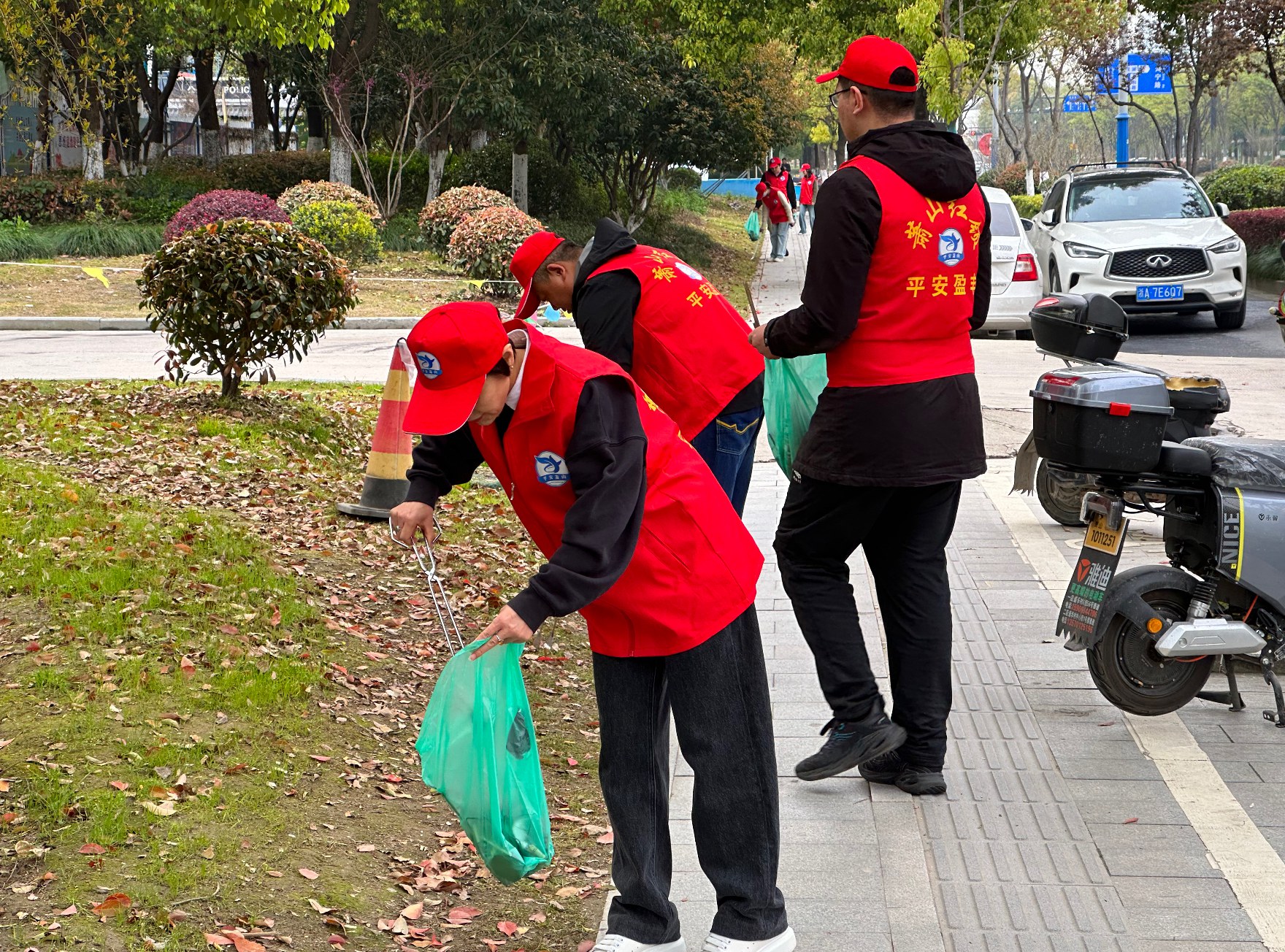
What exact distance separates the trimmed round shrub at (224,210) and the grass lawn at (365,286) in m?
1.18

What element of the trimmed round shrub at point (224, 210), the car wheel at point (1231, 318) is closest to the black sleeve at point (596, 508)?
the car wheel at point (1231, 318)

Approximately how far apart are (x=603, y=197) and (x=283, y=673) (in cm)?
2841

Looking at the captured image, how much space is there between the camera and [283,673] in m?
4.92

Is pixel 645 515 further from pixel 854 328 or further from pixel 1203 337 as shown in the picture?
pixel 1203 337

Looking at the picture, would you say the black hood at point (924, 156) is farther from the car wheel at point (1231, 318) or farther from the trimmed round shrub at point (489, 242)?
the trimmed round shrub at point (489, 242)

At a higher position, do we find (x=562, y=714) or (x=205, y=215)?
(x=205, y=215)

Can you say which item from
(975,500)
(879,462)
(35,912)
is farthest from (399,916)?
(975,500)

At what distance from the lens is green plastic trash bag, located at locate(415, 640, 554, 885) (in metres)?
3.03

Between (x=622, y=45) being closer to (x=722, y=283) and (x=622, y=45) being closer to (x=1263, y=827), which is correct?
(x=722, y=283)

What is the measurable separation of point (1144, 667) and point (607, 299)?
2191mm

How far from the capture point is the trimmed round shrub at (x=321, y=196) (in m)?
21.0

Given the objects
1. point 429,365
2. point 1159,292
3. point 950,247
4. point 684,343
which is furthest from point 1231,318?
point 429,365

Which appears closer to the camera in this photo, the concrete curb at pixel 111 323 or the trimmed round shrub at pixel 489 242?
the concrete curb at pixel 111 323

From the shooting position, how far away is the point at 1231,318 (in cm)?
1698
